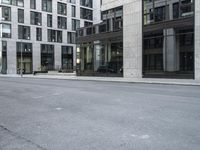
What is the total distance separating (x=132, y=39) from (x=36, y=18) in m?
38.9

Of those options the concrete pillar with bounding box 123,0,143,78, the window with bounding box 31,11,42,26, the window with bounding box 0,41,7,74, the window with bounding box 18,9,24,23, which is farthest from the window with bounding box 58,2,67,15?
the concrete pillar with bounding box 123,0,143,78

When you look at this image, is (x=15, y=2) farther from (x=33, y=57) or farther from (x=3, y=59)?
(x=3, y=59)

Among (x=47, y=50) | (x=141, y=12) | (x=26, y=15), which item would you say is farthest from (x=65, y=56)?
(x=141, y=12)

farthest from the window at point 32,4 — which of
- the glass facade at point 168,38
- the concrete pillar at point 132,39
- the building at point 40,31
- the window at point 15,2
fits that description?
the glass facade at point 168,38

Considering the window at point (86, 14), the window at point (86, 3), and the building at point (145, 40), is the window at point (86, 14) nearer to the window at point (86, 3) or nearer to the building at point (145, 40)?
the window at point (86, 3)

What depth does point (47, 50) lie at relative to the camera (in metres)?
64.4

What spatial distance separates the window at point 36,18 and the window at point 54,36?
3403 millimetres

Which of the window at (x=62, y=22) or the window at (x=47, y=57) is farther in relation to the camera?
the window at (x=62, y=22)

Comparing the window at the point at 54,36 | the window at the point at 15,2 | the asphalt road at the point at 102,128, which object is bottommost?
the asphalt road at the point at 102,128

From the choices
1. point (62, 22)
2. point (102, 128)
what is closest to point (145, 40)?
point (102, 128)

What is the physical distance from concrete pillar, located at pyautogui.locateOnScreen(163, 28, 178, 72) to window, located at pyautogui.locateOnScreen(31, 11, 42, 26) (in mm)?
42908

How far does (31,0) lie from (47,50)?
1268 cm

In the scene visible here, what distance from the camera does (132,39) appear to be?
30438mm

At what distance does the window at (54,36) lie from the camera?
213 ft
